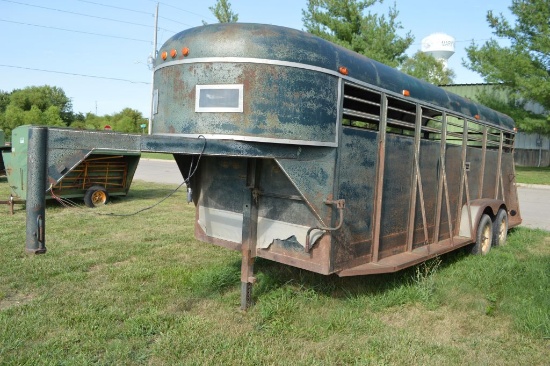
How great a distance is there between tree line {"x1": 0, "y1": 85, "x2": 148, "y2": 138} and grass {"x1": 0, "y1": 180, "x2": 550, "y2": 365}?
37.5 m

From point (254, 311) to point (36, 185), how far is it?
235cm

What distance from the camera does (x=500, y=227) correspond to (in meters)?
7.82

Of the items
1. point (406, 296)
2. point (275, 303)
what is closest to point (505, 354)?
point (406, 296)

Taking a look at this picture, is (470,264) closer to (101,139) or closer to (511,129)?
(511,129)

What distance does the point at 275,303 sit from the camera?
4.73 metres

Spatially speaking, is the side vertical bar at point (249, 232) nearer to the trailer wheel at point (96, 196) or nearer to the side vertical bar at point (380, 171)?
the side vertical bar at point (380, 171)

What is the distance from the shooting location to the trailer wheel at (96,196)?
10.8 metres

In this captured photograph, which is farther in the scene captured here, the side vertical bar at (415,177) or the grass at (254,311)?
the side vertical bar at (415,177)

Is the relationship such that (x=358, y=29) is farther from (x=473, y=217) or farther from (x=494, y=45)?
(x=473, y=217)

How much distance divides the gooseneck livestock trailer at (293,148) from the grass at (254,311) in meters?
0.44

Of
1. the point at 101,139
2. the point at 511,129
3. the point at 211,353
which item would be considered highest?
the point at 511,129

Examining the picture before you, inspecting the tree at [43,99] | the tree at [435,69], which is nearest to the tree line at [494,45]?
the tree at [435,69]

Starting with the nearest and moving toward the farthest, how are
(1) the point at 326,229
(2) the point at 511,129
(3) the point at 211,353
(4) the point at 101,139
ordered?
(4) the point at 101,139, (3) the point at 211,353, (1) the point at 326,229, (2) the point at 511,129

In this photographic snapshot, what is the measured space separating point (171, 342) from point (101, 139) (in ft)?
5.63
